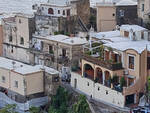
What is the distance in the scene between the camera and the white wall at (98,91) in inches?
1009

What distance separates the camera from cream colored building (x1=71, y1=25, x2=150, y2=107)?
25734mm

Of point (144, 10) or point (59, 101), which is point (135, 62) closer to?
point (59, 101)

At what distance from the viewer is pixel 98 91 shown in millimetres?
26969

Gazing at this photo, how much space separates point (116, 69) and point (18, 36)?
37.3ft

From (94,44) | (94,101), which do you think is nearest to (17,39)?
(94,44)

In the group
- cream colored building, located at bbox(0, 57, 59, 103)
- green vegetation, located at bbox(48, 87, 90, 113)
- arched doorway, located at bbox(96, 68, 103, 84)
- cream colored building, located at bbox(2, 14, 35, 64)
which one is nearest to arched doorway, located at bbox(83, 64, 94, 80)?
arched doorway, located at bbox(96, 68, 103, 84)

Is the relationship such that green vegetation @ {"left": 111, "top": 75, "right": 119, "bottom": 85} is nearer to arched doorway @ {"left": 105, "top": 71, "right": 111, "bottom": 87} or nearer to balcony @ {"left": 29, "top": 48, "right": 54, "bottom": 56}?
arched doorway @ {"left": 105, "top": 71, "right": 111, "bottom": 87}

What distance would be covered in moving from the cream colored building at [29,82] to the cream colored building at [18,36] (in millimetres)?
4674

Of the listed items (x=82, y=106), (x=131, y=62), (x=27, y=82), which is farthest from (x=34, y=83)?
(x=131, y=62)

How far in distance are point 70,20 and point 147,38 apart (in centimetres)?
750

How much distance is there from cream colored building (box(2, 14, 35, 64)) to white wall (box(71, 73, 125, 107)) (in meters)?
6.66

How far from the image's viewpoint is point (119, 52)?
26.5 metres

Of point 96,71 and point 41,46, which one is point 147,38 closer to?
point 96,71

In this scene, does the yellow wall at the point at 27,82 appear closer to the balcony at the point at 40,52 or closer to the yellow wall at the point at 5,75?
the yellow wall at the point at 5,75
